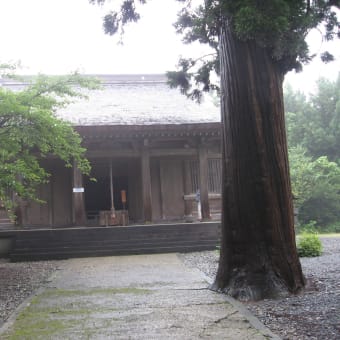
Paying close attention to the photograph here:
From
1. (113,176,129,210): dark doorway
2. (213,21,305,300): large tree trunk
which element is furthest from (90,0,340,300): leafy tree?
(113,176,129,210): dark doorway

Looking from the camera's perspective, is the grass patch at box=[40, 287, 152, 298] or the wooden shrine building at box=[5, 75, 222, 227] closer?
the grass patch at box=[40, 287, 152, 298]

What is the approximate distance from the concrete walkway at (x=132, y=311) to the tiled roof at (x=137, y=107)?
658cm

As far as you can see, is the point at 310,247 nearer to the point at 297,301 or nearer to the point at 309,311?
the point at 297,301

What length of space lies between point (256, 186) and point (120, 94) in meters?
13.2

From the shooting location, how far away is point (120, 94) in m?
17.6

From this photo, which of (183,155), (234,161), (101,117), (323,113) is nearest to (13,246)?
(101,117)

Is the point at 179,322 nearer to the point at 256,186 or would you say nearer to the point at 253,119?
the point at 256,186

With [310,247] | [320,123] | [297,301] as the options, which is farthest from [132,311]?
Result: [320,123]

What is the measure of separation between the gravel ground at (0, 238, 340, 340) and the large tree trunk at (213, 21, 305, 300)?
385mm

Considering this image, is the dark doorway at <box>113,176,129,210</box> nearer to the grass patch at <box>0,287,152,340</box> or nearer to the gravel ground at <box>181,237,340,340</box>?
the grass patch at <box>0,287,152,340</box>

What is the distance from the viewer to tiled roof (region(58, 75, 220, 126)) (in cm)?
1327

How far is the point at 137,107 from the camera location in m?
15.4

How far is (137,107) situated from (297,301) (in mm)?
11648

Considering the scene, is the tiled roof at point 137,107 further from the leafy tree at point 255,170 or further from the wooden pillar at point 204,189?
the leafy tree at point 255,170
